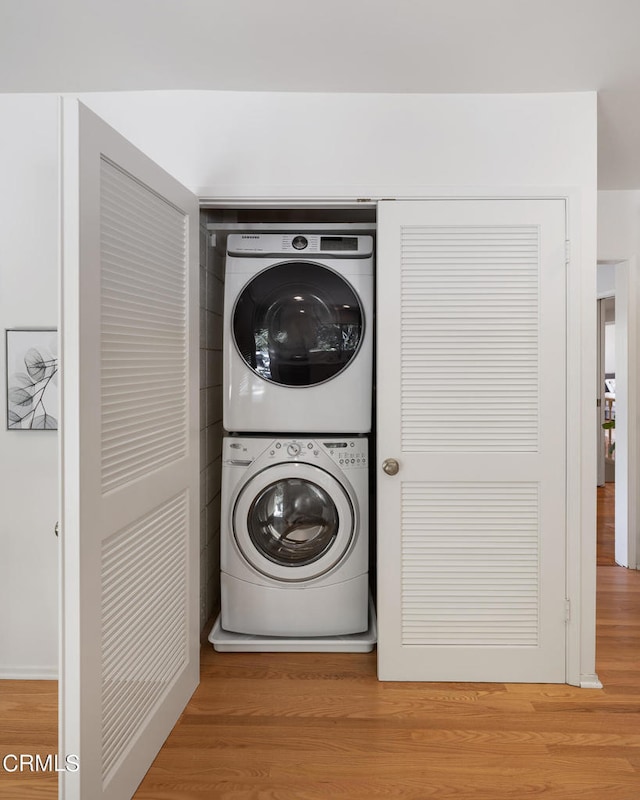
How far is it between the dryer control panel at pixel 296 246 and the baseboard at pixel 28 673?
1.93 m

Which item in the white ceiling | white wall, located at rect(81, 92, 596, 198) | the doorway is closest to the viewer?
the white ceiling

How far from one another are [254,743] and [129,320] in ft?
4.83

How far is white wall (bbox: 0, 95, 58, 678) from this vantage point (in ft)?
7.84

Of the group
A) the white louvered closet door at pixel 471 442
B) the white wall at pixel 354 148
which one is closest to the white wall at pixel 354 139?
the white wall at pixel 354 148

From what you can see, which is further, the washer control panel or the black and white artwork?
the washer control panel

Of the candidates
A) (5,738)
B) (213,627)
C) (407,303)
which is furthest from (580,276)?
(5,738)

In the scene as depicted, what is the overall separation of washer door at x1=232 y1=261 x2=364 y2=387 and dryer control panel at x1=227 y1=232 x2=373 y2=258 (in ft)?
0.20

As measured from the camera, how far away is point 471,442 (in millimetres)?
2422

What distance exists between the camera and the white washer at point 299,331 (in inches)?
106

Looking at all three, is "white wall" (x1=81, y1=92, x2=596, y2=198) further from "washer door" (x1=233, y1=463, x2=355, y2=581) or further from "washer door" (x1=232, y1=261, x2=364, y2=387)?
"washer door" (x1=233, y1=463, x2=355, y2=581)

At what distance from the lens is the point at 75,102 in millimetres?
1415

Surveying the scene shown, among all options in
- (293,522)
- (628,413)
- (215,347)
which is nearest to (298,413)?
(293,522)

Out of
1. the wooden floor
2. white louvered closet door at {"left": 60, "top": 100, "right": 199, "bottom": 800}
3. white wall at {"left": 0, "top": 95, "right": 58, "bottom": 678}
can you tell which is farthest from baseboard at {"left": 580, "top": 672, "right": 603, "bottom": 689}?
white wall at {"left": 0, "top": 95, "right": 58, "bottom": 678}

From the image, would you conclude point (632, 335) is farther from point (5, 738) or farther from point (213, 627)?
point (5, 738)
